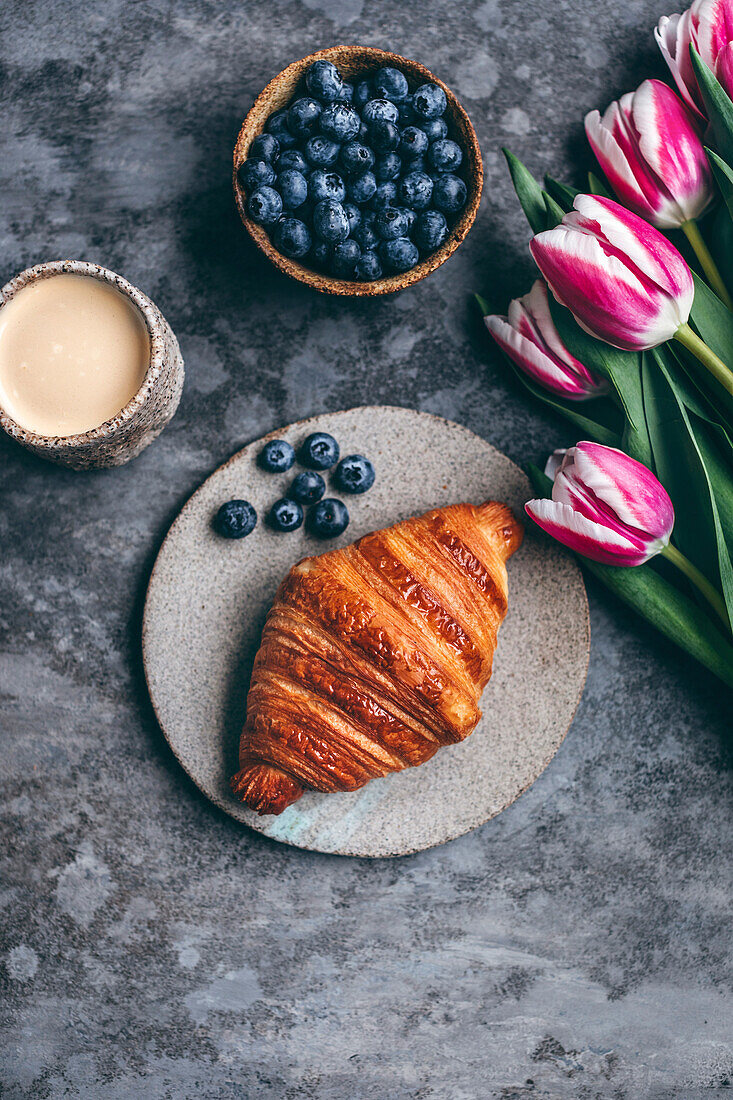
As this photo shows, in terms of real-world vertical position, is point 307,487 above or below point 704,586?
below

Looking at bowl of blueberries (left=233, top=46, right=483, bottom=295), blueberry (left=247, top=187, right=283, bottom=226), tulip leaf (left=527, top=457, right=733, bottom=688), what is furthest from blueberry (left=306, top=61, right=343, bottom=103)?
tulip leaf (left=527, top=457, right=733, bottom=688)

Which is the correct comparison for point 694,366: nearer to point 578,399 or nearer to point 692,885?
point 578,399

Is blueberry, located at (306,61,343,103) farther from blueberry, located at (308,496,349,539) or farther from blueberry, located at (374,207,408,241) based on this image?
blueberry, located at (308,496,349,539)

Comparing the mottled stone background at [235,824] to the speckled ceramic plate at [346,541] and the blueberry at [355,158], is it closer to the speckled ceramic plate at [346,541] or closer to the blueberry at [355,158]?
the speckled ceramic plate at [346,541]

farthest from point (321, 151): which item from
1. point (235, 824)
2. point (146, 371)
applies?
point (235, 824)

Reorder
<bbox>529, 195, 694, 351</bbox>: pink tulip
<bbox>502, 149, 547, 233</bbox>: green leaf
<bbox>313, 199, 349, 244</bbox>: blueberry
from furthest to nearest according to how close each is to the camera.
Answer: <bbox>502, 149, 547, 233</bbox>: green leaf → <bbox>313, 199, 349, 244</bbox>: blueberry → <bbox>529, 195, 694, 351</bbox>: pink tulip

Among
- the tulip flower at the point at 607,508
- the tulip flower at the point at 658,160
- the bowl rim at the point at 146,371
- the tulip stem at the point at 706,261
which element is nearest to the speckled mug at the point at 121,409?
the bowl rim at the point at 146,371

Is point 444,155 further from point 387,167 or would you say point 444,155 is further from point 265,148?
point 265,148
